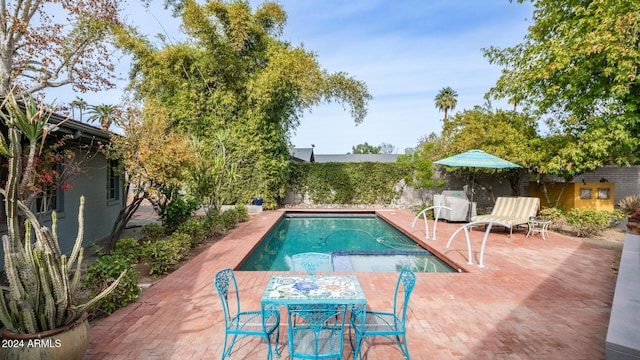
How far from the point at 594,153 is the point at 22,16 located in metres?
16.6

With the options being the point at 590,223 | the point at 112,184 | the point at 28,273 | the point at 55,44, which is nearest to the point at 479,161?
the point at 590,223

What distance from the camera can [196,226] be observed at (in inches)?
327

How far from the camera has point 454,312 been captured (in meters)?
4.16

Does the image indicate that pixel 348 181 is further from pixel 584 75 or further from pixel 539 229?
pixel 584 75

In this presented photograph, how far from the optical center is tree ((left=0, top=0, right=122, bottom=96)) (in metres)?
9.37

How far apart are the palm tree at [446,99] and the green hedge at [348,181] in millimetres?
25097

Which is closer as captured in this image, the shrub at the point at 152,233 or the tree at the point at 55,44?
the shrub at the point at 152,233

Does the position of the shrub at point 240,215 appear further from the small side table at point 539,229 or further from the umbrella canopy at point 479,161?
the small side table at point 539,229

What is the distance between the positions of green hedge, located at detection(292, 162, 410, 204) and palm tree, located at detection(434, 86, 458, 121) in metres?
25.1

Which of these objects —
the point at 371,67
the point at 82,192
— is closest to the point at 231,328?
the point at 82,192

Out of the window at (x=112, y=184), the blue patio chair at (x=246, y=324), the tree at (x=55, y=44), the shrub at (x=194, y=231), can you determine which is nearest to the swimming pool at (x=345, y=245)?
the shrub at (x=194, y=231)

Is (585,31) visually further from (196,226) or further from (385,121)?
(385,121)

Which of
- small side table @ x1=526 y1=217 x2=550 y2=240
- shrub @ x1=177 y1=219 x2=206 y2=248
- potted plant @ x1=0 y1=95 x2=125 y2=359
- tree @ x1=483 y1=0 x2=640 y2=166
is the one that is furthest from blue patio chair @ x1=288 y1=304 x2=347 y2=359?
tree @ x1=483 y1=0 x2=640 y2=166

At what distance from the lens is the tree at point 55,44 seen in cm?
937
